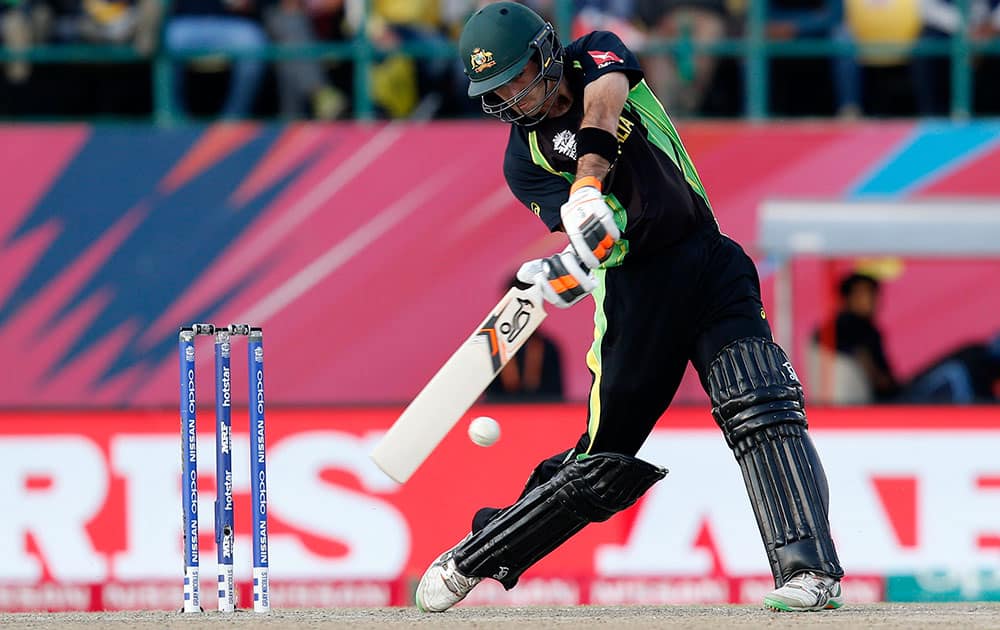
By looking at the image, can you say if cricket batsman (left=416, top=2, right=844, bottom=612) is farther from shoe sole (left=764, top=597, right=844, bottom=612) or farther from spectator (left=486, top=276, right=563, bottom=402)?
spectator (left=486, top=276, right=563, bottom=402)

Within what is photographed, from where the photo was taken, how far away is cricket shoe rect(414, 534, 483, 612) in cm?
579

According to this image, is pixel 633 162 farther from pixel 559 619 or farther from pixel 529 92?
pixel 559 619

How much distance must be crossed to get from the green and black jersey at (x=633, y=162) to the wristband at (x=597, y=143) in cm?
18

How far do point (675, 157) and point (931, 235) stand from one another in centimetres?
480

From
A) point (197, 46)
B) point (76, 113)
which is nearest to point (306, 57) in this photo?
point (197, 46)

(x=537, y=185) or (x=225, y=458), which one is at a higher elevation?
(x=537, y=185)

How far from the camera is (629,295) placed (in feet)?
17.8

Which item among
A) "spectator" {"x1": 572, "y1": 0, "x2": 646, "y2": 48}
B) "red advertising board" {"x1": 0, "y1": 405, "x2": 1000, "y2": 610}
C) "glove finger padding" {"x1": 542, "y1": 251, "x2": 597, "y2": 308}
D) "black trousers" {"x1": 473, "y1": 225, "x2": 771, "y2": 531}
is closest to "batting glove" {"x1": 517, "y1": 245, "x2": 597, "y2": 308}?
"glove finger padding" {"x1": 542, "y1": 251, "x2": 597, "y2": 308}

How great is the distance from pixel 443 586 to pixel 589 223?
1424 mm

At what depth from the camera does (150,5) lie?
404 inches

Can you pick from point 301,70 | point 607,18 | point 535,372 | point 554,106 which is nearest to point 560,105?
point 554,106

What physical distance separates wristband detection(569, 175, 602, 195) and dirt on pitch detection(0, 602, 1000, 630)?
4.02 feet

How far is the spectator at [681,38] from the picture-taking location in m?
10.4

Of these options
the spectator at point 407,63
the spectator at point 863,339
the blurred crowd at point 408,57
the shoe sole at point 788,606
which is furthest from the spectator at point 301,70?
the shoe sole at point 788,606
